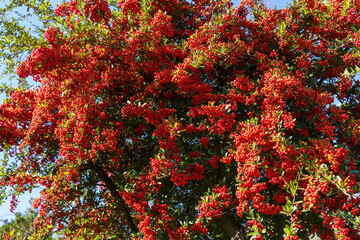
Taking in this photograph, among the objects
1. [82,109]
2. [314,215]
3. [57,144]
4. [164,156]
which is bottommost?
[314,215]

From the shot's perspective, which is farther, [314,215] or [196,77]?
[196,77]

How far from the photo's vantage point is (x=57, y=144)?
29.8 ft

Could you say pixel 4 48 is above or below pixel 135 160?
above

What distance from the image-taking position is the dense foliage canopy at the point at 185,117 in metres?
6.21

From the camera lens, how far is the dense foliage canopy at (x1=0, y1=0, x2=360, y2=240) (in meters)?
6.21

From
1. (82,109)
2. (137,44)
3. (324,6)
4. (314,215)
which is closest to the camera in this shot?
(314,215)

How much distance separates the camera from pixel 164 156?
6434mm

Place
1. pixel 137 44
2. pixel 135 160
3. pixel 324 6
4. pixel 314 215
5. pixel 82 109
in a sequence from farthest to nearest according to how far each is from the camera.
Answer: pixel 135 160 → pixel 324 6 → pixel 137 44 → pixel 82 109 → pixel 314 215

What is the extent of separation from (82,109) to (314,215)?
585 centimetres

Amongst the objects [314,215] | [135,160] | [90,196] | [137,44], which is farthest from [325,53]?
[90,196]

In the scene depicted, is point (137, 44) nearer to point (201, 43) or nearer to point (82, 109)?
point (201, 43)

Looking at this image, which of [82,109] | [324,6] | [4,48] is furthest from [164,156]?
[324,6]

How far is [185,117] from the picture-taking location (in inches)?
313

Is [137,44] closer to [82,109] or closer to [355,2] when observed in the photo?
[82,109]
